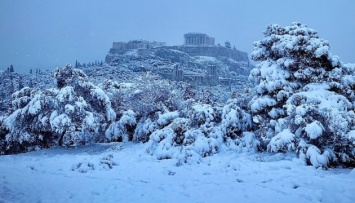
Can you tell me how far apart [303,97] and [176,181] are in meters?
5.76

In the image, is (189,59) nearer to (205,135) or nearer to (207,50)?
(207,50)

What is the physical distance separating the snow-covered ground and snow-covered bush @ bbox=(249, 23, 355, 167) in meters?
0.72

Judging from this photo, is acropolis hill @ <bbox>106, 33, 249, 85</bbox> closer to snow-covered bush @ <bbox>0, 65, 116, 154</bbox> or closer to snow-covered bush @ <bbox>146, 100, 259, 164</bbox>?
snow-covered bush @ <bbox>0, 65, 116, 154</bbox>

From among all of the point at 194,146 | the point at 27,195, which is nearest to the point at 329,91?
the point at 194,146

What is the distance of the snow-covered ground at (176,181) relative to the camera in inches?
275

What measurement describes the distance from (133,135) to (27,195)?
842cm

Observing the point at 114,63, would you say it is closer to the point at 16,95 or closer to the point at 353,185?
the point at 16,95

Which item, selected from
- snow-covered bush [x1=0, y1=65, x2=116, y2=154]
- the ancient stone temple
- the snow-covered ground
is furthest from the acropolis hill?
the snow-covered ground

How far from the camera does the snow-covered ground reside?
275 inches

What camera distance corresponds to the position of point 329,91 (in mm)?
10820

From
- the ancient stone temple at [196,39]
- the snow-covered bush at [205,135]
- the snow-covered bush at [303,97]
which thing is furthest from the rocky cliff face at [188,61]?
the snow-covered bush at [303,97]

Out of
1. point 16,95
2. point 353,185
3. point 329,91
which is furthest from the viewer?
point 16,95

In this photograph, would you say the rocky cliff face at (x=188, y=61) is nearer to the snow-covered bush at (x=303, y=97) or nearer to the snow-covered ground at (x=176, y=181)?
the snow-covered bush at (x=303, y=97)

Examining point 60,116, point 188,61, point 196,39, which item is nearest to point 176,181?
point 60,116
